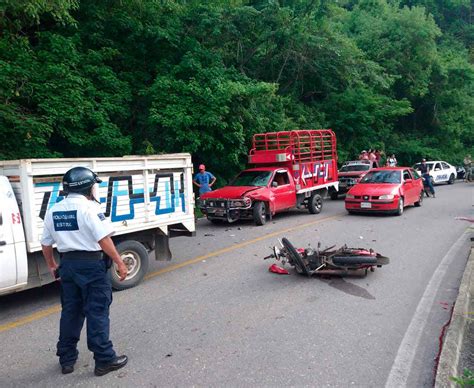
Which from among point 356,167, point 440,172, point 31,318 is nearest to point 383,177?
point 356,167

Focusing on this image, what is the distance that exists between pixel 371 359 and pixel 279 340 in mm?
956

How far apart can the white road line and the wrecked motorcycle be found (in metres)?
0.85

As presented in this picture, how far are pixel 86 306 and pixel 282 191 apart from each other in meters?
9.80

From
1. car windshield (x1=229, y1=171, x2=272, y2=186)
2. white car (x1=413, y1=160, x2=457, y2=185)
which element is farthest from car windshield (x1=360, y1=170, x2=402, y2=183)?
white car (x1=413, y1=160, x2=457, y2=185)

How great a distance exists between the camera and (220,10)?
17469 millimetres

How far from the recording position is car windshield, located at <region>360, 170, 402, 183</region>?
1447 centimetres

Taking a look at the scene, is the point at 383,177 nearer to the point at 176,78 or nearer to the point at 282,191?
the point at 282,191

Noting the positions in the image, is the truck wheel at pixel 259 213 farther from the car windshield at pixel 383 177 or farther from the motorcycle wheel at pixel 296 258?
the motorcycle wheel at pixel 296 258

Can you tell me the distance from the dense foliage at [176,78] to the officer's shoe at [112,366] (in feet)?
24.1

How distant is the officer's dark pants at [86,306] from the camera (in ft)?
13.3

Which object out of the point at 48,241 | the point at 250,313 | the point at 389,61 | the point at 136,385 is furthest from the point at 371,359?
the point at 389,61

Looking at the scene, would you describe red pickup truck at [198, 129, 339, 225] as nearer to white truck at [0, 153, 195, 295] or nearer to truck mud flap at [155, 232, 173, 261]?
white truck at [0, 153, 195, 295]

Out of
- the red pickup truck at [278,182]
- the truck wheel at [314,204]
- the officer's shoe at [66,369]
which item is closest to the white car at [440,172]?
the red pickup truck at [278,182]

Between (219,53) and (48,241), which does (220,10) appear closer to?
(219,53)
